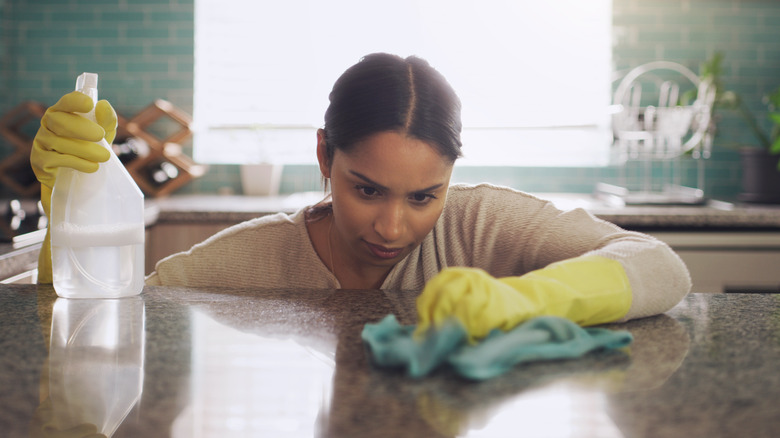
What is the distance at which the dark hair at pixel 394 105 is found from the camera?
1.24m

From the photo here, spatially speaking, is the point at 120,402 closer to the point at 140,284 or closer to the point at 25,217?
the point at 140,284

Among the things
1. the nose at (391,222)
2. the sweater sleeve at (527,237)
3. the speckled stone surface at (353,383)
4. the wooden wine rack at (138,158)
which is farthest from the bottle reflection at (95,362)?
the wooden wine rack at (138,158)

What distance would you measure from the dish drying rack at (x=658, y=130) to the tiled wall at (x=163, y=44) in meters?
0.07

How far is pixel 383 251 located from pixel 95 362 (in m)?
0.62

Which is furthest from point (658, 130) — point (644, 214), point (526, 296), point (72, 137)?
point (72, 137)

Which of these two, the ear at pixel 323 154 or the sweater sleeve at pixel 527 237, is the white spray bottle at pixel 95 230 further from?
the sweater sleeve at pixel 527 237

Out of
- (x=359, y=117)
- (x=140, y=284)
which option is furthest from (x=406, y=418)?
(x=359, y=117)

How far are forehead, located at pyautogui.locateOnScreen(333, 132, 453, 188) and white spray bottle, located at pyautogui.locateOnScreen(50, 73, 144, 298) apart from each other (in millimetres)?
373

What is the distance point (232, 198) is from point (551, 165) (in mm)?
1422

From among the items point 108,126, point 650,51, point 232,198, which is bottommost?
point 232,198

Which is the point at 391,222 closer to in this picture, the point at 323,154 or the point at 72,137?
the point at 323,154

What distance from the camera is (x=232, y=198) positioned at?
3111 millimetres

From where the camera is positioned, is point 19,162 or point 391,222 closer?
point 391,222

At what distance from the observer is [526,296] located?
79cm
